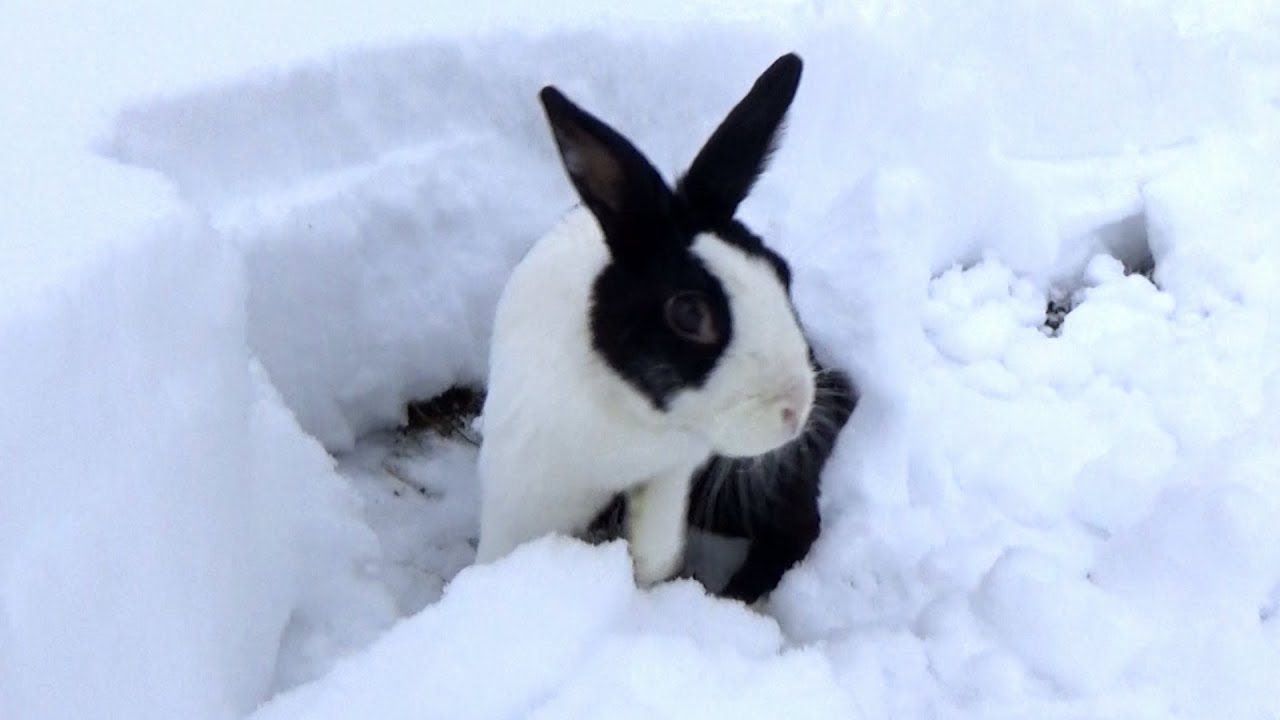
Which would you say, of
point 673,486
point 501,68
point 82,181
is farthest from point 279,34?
point 673,486

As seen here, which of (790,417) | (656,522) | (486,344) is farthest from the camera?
(486,344)

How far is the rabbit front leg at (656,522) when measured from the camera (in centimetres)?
200

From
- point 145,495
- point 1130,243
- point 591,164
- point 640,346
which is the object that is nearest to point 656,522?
point 640,346

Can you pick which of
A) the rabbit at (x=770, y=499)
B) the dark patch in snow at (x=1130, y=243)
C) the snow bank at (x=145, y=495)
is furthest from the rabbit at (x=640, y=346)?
the dark patch in snow at (x=1130, y=243)

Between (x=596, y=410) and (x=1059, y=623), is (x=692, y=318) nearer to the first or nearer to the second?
(x=596, y=410)

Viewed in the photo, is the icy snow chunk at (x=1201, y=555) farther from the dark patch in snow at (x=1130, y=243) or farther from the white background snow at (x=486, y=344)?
the dark patch in snow at (x=1130, y=243)

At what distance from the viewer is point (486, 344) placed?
8.68 ft

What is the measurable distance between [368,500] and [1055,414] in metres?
1.53

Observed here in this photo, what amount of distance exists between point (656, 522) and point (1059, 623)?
27.1 inches

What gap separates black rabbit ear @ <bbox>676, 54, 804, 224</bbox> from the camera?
176cm

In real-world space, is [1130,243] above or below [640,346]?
below

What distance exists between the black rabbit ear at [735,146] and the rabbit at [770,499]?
50 cm

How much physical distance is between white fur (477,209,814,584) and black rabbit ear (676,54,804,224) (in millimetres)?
107

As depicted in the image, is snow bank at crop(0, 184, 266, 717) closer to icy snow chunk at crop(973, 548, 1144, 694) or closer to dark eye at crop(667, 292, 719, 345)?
dark eye at crop(667, 292, 719, 345)
